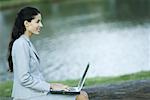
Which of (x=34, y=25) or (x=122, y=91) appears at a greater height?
(x=122, y=91)

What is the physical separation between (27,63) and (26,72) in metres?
0.09

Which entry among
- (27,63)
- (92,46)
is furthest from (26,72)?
(92,46)

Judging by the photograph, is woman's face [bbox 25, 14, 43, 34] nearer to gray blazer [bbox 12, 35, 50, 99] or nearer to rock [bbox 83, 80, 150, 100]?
gray blazer [bbox 12, 35, 50, 99]

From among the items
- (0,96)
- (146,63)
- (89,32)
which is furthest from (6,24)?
(0,96)

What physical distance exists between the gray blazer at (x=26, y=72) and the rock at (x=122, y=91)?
8.55 feet

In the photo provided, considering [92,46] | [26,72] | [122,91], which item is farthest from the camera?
[92,46]

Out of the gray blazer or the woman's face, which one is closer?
the gray blazer

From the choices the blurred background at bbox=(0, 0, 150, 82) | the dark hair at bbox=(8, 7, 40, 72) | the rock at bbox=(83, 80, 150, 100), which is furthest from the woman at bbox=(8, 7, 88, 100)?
the blurred background at bbox=(0, 0, 150, 82)

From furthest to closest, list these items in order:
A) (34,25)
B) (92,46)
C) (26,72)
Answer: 1. (92,46)
2. (34,25)
3. (26,72)

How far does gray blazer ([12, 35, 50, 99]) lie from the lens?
4488 millimetres

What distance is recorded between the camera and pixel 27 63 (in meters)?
4.49

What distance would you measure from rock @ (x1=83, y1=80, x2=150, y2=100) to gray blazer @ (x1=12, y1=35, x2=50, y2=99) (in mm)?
2606

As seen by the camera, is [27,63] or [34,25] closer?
[27,63]

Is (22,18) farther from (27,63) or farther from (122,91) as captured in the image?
(122,91)
